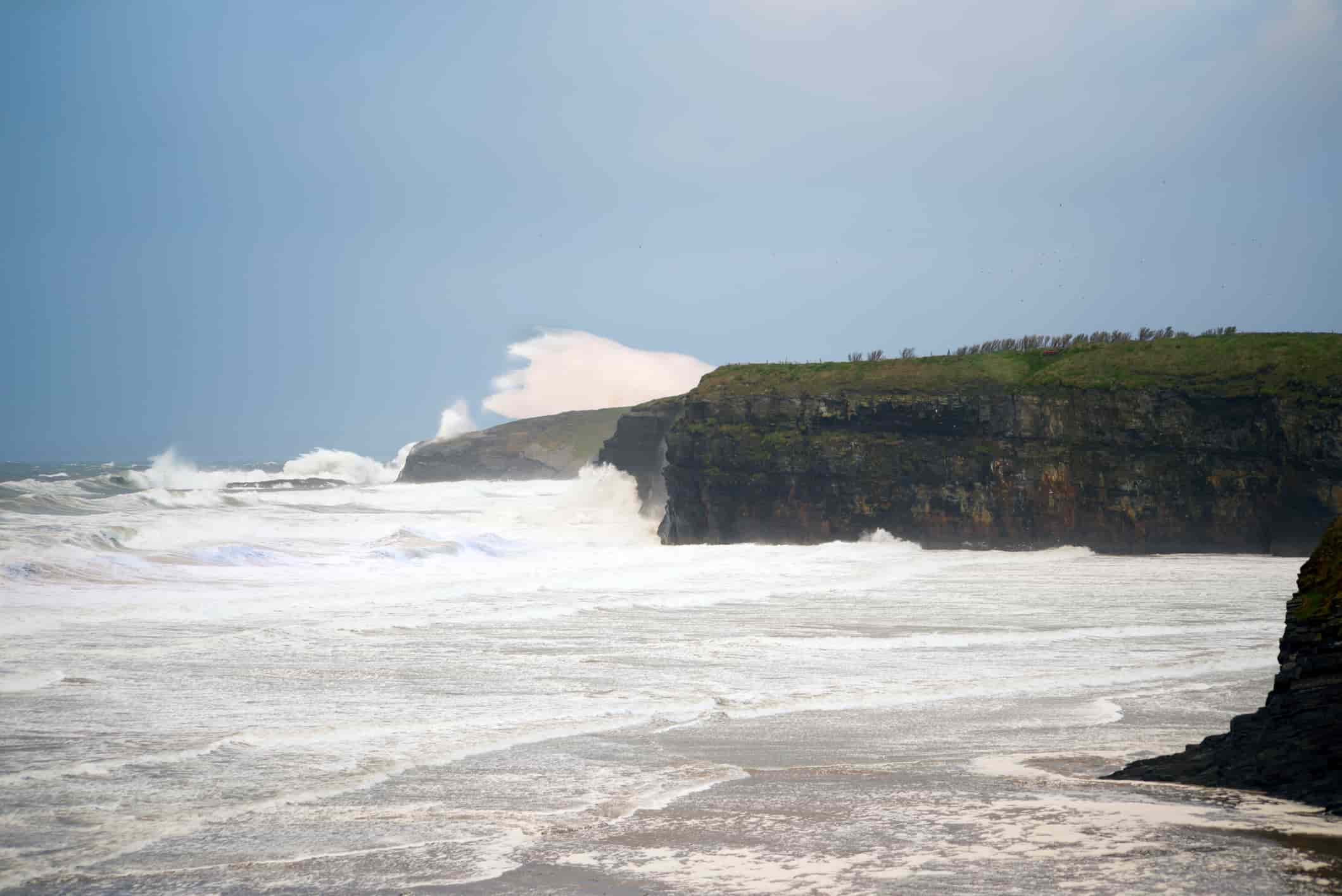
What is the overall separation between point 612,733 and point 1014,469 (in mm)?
29161

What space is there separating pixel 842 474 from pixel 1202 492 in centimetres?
1075

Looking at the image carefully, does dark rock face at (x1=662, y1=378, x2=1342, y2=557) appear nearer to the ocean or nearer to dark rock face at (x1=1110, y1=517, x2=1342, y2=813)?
the ocean

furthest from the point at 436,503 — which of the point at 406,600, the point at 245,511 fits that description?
the point at 406,600

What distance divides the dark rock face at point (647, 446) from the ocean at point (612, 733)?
2725 centimetres

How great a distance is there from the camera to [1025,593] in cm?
2053

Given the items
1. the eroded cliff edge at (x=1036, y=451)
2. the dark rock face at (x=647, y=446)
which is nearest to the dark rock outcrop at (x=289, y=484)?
the dark rock face at (x=647, y=446)

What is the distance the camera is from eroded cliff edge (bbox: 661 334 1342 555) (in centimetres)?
3362

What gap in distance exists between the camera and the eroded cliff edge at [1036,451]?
3362cm

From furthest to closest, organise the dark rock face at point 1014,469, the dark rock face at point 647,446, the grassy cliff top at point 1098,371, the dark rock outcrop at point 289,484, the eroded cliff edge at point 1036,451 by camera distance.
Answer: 1. the dark rock outcrop at point 289,484
2. the dark rock face at point 647,446
3. the grassy cliff top at point 1098,371
4. the eroded cliff edge at point 1036,451
5. the dark rock face at point 1014,469

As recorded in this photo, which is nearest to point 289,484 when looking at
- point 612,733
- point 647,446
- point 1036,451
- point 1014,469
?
point 647,446

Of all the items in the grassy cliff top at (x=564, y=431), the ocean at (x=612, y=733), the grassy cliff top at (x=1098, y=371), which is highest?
the grassy cliff top at (x=564, y=431)

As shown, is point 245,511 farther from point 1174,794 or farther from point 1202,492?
point 1174,794

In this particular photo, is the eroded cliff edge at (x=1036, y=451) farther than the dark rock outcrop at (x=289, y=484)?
No

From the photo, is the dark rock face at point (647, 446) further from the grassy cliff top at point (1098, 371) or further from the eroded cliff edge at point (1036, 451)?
the eroded cliff edge at point (1036, 451)
